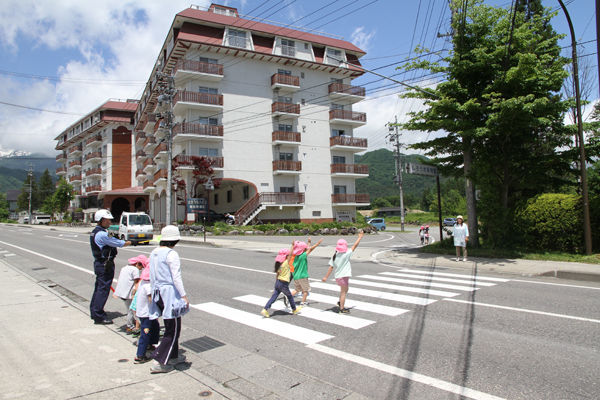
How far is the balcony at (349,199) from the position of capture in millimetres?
41469

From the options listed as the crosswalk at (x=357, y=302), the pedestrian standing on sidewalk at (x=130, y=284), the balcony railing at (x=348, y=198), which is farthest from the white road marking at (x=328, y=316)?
the balcony railing at (x=348, y=198)

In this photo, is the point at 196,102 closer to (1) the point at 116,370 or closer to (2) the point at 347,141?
(2) the point at 347,141

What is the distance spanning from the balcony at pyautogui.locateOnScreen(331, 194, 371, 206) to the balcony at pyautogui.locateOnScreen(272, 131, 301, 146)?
7.58 metres

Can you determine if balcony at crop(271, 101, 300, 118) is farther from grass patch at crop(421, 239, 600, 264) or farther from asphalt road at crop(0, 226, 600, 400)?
asphalt road at crop(0, 226, 600, 400)

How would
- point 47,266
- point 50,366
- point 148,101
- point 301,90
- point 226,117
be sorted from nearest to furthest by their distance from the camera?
point 50,366 → point 47,266 → point 226,117 → point 301,90 → point 148,101

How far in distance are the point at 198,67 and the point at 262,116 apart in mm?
7801

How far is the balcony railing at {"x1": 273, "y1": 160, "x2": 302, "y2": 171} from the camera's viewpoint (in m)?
37.8

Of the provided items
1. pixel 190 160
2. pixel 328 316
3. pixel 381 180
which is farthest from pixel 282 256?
pixel 381 180

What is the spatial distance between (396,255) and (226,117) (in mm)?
25607

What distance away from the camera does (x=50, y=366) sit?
423 cm

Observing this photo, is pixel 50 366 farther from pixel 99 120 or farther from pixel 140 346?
pixel 99 120

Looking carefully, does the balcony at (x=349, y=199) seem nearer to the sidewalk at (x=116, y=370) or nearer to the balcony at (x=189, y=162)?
the balcony at (x=189, y=162)

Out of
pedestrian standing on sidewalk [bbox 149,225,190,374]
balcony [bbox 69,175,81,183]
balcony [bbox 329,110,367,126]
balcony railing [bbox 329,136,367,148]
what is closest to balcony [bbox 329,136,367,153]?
balcony railing [bbox 329,136,367,148]

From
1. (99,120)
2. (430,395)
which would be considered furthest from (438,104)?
(99,120)
